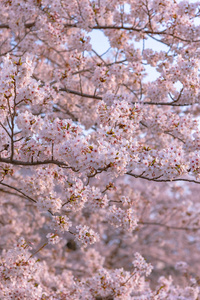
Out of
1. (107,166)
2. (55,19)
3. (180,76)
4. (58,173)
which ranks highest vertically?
(55,19)

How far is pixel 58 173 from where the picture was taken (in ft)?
19.6

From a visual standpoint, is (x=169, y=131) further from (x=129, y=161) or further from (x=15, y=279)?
(x=15, y=279)

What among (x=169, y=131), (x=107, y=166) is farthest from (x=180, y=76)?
(x=107, y=166)

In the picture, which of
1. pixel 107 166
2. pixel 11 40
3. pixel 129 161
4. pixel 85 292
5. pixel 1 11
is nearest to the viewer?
pixel 107 166

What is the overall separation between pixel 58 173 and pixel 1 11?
520 centimetres

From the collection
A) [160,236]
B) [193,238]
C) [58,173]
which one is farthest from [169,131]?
[193,238]

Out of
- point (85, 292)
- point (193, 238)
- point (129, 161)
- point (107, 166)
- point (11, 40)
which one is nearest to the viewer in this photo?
point (107, 166)

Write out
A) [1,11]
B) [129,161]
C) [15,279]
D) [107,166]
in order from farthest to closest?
[1,11] → [15,279] → [129,161] → [107,166]

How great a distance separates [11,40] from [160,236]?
13.6 m

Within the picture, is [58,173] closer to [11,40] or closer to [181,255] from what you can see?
[11,40]

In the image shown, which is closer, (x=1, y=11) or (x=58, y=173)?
(x=58, y=173)

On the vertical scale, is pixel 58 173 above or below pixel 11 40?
below

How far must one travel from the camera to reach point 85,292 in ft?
23.0

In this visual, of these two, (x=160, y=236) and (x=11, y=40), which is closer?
(x=11, y=40)
